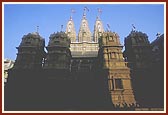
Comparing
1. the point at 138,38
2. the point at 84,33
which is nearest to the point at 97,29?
the point at 84,33

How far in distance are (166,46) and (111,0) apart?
4.35 m

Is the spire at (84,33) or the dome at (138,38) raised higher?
the spire at (84,33)

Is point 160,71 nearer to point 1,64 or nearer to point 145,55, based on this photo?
point 145,55

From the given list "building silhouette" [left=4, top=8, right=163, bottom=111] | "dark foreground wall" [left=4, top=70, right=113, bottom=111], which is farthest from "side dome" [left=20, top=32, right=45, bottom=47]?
"dark foreground wall" [left=4, top=70, right=113, bottom=111]

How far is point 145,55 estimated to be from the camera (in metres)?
31.7

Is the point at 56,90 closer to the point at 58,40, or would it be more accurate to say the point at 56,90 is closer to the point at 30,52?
the point at 30,52

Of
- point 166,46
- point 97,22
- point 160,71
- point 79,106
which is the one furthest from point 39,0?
point 97,22

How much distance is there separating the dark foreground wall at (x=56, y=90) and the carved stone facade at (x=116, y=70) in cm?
103

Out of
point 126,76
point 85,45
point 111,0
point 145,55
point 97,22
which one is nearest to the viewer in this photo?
point 111,0

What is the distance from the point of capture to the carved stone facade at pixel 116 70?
27.6 m

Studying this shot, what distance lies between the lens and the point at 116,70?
29.4 meters

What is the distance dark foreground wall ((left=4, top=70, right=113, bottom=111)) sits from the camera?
26906 mm

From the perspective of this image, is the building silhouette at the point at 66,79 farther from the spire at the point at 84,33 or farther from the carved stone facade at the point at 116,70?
the spire at the point at 84,33

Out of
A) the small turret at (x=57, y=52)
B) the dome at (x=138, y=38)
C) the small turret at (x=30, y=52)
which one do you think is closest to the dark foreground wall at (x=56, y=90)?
the small turret at (x=57, y=52)
